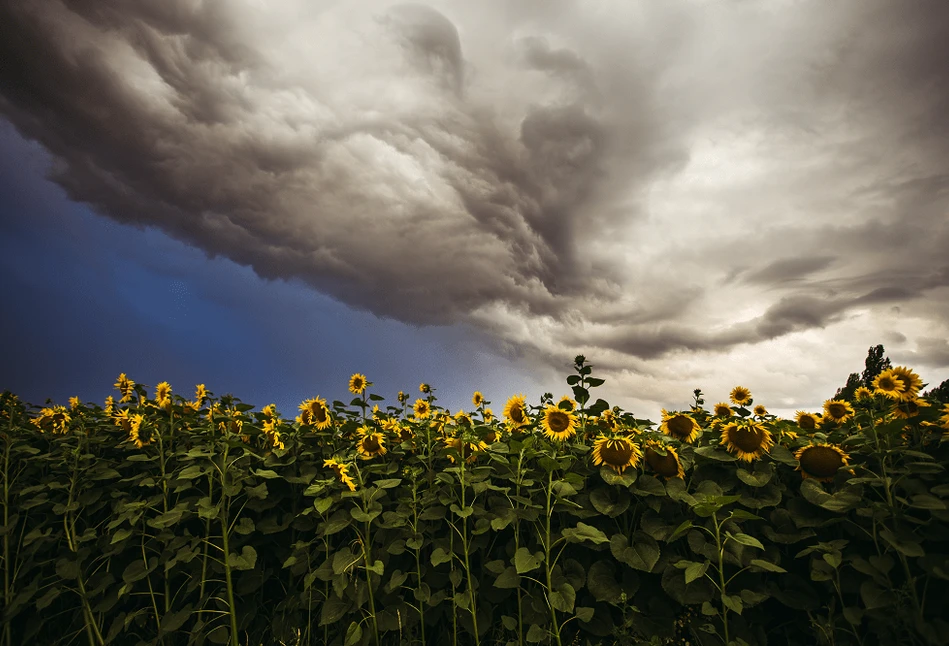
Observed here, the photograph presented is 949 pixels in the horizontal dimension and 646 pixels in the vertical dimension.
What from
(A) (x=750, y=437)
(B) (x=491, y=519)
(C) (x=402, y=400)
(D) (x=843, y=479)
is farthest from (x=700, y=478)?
(C) (x=402, y=400)

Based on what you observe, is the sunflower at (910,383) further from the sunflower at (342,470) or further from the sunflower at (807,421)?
the sunflower at (342,470)

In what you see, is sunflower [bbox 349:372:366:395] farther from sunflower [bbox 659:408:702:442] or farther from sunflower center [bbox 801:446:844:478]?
sunflower center [bbox 801:446:844:478]

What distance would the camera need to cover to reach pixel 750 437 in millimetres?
3041

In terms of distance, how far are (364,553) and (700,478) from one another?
2.37m

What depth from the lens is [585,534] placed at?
8.80 feet

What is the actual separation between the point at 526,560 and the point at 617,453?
88 cm

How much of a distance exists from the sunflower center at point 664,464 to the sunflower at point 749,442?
0.47 meters

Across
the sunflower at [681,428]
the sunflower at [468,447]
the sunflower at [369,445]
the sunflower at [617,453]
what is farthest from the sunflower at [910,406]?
the sunflower at [369,445]

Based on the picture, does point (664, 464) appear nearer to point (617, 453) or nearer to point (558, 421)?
point (617, 453)

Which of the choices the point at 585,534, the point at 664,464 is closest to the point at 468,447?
the point at 585,534

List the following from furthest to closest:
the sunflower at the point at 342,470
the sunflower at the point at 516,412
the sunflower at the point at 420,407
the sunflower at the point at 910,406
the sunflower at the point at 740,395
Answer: the sunflower at the point at 740,395
the sunflower at the point at 420,407
the sunflower at the point at 516,412
the sunflower at the point at 910,406
the sunflower at the point at 342,470

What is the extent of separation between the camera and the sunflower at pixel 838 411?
404 centimetres

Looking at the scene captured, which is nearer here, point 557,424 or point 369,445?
point 557,424

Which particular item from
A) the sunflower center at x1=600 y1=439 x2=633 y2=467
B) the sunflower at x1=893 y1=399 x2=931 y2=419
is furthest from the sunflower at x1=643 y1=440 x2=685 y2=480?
the sunflower at x1=893 y1=399 x2=931 y2=419
